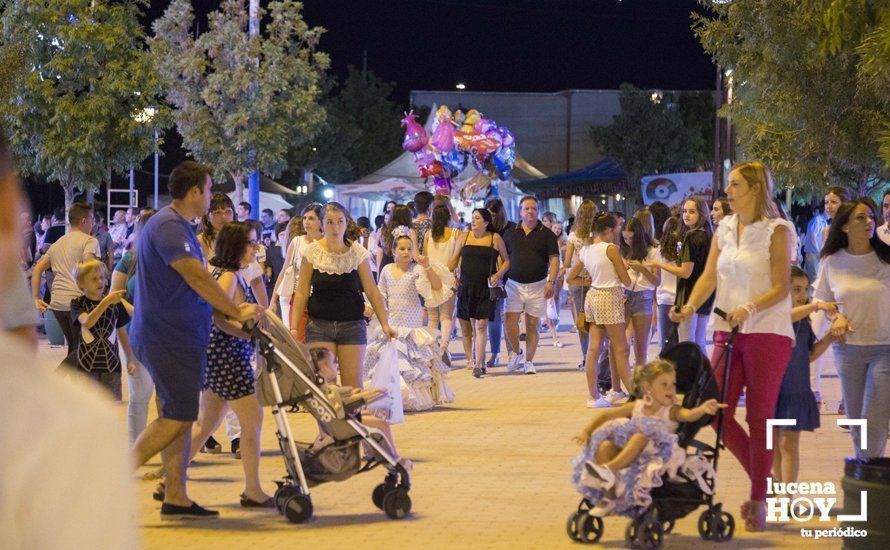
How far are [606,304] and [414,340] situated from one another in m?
1.99

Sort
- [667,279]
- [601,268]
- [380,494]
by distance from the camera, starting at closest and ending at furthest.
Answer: [380,494] < [667,279] < [601,268]

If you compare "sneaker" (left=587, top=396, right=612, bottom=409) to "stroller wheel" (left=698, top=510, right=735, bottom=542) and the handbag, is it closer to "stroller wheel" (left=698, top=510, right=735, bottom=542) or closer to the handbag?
the handbag

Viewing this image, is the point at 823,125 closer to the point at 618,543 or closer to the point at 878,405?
the point at 878,405

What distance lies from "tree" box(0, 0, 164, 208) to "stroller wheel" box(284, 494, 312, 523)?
17.6 m

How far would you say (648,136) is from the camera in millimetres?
62156

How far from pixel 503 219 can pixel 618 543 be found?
9901 millimetres

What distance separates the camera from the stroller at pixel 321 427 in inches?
296

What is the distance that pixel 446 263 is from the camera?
624 inches

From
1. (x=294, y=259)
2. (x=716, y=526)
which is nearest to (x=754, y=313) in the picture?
(x=716, y=526)

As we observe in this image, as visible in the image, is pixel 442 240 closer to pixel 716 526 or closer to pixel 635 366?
pixel 635 366

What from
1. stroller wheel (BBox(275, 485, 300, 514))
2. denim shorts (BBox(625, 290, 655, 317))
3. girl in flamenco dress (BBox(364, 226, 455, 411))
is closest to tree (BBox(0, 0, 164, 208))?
girl in flamenco dress (BBox(364, 226, 455, 411))

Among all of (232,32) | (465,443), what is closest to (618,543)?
(465,443)

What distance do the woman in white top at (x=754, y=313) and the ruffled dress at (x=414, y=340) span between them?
18.6 ft

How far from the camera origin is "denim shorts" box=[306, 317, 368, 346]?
9.66m
